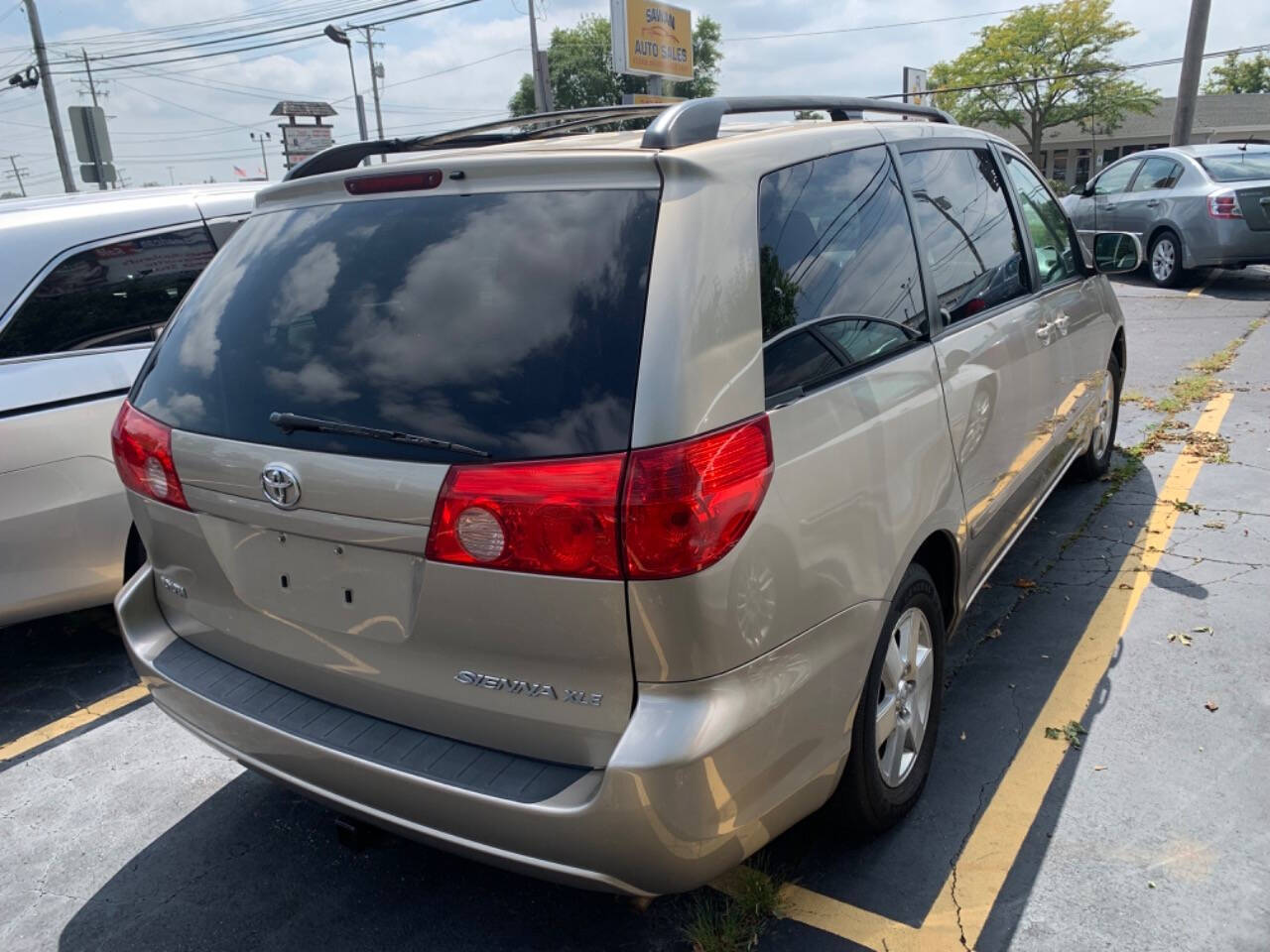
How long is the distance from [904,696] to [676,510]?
1.16 metres

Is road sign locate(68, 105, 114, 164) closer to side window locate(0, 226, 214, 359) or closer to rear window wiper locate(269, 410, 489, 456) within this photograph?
side window locate(0, 226, 214, 359)

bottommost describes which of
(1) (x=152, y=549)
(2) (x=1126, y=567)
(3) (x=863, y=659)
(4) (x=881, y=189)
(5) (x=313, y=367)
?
(2) (x=1126, y=567)

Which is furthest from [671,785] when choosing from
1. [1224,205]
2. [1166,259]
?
[1166,259]

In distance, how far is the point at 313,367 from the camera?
7.05 feet

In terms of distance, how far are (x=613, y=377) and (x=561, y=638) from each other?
50 centimetres

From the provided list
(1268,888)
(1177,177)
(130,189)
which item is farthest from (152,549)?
(1177,177)

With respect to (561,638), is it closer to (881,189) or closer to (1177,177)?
(881,189)

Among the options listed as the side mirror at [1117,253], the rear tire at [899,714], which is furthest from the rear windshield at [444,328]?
the side mirror at [1117,253]

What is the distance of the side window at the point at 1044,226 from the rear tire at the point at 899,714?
1813mm

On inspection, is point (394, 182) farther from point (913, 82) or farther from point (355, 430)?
point (913, 82)

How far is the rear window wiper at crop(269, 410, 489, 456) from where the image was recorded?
6.18ft

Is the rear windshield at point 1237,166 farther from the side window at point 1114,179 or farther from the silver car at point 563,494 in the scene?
the silver car at point 563,494

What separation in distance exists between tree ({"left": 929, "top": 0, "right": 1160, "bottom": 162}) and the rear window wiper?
156 ft

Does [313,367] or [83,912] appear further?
[83,912]
